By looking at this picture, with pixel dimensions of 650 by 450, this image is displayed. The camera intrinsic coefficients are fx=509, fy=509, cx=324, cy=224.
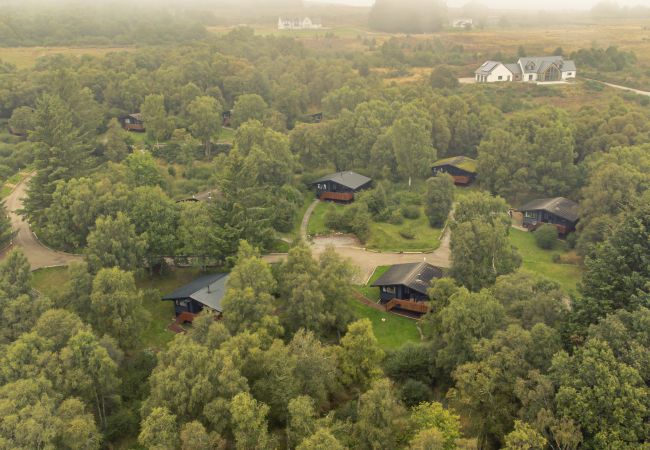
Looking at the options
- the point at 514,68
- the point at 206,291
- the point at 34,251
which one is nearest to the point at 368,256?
the point at 206,291

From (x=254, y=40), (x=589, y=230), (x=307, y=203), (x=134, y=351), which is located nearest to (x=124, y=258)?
(x=134, y=351)

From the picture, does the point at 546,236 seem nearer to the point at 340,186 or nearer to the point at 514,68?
the point at 340,186

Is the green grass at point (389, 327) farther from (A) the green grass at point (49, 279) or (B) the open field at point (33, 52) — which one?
(B) the open field at point (33, 52)

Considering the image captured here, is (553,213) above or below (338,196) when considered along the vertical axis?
above

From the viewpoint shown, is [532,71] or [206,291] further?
[532,71]

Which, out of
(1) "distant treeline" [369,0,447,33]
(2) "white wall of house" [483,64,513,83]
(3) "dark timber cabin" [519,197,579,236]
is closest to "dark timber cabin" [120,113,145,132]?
(3) "dark timber cabin" [519,197,579,236]

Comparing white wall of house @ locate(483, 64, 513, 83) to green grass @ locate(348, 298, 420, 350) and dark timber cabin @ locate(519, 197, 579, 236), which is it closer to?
dark timber cabin @ locate(519, 197, 579, 236)
